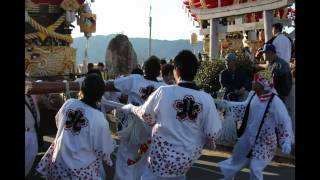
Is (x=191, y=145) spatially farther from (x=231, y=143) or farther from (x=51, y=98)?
(x=231, y=143)

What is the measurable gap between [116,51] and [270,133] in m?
5.28

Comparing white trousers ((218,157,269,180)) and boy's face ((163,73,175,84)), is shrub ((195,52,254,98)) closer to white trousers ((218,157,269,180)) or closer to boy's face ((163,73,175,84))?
boy's face ((163,73,175,84))

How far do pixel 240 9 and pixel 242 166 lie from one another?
36.1ft

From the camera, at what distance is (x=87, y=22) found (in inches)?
586

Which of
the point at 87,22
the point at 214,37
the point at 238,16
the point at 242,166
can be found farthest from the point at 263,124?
the point at 238,16

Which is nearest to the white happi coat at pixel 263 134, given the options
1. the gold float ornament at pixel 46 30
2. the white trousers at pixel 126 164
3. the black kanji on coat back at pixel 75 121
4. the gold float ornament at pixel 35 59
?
the white trousers at pixel 126 164

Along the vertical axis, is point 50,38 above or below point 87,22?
below

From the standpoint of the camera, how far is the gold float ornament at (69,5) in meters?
12.8

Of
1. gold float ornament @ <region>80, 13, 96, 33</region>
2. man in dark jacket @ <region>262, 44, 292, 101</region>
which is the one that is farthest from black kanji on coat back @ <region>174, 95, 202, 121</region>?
gold float ornament @ <region>80, 13, 96, 33</region>

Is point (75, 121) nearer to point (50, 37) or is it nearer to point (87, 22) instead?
point (50, 37)

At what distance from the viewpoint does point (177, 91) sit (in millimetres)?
4383

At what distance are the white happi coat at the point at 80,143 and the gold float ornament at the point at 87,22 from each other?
10.6 m
